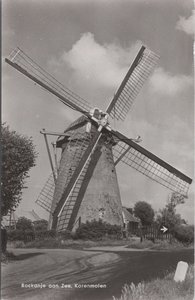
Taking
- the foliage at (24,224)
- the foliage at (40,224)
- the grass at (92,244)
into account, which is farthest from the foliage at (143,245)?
the foliage at (24,224)

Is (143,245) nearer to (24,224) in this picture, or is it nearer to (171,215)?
(171,215)

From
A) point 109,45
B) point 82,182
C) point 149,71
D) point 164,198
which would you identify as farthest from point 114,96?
point 109,45

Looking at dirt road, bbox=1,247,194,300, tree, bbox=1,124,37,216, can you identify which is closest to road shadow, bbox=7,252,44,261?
dirt road, bbox=1,247,194,300

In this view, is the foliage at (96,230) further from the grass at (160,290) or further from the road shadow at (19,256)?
the grass at (160,290)

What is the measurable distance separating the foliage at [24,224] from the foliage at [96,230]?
139 inches

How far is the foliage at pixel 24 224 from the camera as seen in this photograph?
12.5 m

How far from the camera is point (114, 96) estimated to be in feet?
55.2

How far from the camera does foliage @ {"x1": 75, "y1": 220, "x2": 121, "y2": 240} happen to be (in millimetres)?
17125

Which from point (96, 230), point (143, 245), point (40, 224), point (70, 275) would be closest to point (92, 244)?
point (96, 230)

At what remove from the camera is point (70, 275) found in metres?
8.79

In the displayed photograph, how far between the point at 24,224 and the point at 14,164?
11.0ft

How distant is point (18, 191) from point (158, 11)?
5571mm

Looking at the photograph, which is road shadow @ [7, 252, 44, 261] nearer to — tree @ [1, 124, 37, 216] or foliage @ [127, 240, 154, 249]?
tree @ [1, 124, 37, 216]

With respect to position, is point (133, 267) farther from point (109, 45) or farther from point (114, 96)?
point (114, 96)
